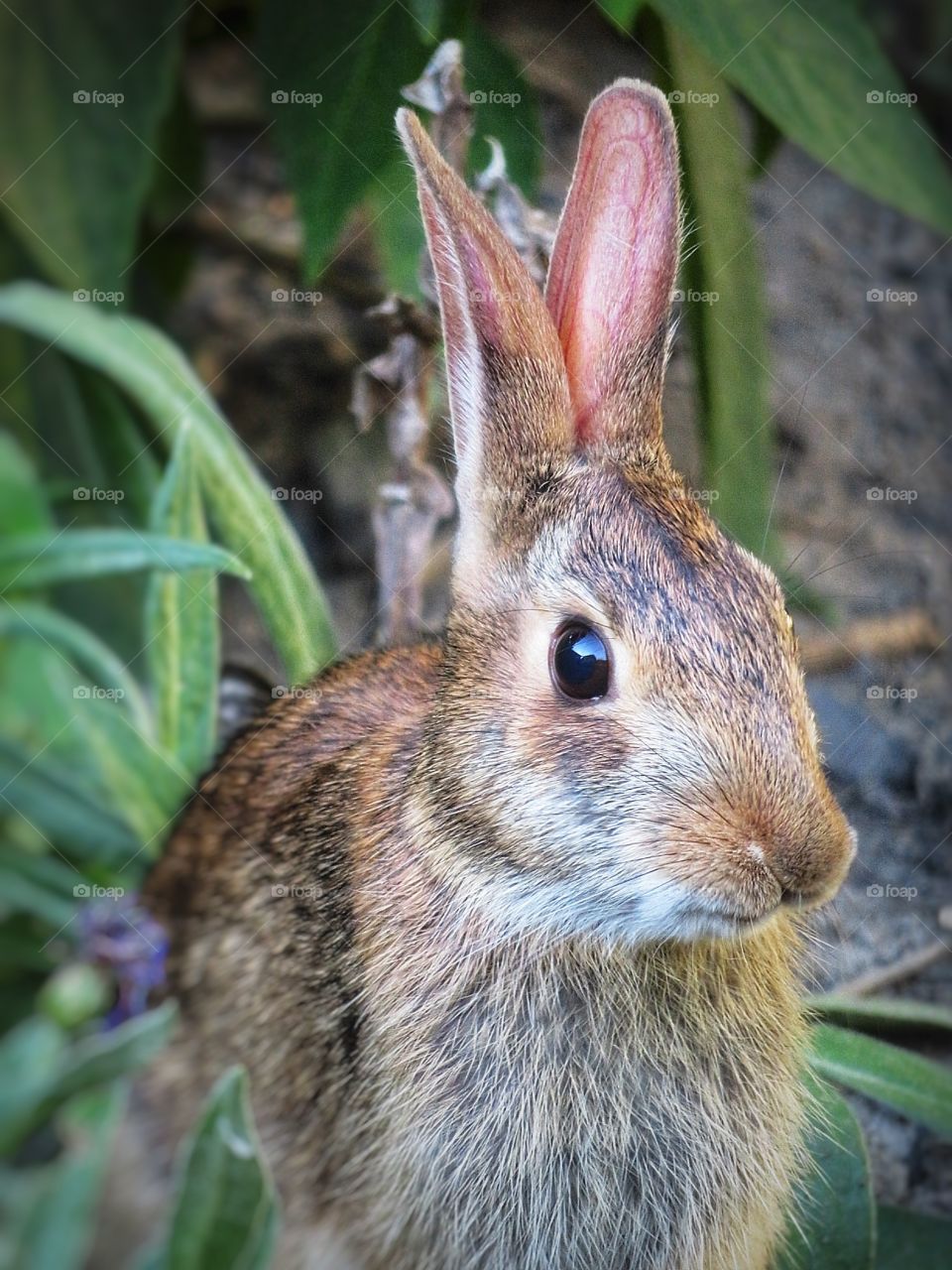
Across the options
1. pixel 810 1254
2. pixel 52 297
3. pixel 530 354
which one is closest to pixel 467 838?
pixel 530 354

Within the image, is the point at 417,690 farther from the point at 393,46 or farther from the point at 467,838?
the point at 393,46

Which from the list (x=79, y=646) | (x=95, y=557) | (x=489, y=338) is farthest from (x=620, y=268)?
(x=79, y=646)

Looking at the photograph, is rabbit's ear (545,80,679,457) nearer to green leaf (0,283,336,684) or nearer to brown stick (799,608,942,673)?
brown stick (799,608,942,673)

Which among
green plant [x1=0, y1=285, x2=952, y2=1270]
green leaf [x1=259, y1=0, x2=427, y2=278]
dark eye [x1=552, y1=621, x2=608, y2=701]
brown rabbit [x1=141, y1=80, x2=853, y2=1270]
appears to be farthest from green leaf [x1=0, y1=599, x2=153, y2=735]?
dark eye [x1=552, y1=621, x2=608, y2=701]

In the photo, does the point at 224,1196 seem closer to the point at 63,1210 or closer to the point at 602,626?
the point at 63,1210

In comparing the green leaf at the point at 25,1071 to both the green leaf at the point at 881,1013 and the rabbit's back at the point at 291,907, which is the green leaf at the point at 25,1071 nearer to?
the rabbit's back at the point at 291,907

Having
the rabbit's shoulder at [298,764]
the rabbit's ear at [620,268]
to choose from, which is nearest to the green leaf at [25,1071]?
the rabbit's shoulder at [298,764]
